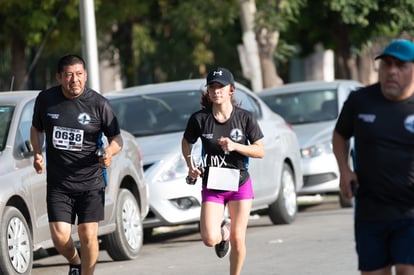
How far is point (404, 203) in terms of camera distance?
7.12m

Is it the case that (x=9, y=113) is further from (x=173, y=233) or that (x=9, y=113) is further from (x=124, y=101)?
(x=173, y=233)

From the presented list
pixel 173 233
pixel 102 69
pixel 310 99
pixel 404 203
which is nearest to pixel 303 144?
pixel 310 99

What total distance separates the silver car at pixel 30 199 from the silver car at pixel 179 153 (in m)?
0.59

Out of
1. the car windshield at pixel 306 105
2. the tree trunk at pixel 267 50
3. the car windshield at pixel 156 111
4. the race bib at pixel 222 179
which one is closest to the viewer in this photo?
the race bib at pixel 222 179

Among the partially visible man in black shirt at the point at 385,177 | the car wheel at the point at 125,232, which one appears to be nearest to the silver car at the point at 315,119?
the car wheel at the point at 125,232

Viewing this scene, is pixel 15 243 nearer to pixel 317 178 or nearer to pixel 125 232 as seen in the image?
pixel 125 232

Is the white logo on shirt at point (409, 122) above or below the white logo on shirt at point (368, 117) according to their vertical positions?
below

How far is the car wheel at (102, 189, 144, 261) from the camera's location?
12695 millimetres

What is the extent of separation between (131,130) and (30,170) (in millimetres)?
3647

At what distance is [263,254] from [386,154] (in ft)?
19.3

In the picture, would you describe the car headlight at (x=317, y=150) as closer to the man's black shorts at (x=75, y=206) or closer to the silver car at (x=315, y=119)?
the silver car at (x=315, y=119)

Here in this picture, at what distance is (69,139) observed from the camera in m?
9.95

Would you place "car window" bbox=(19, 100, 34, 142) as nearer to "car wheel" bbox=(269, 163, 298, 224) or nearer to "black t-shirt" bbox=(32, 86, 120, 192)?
"black t-shirt" bbox=(32, 86, 120, 192)

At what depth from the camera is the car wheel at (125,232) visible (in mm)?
12695
